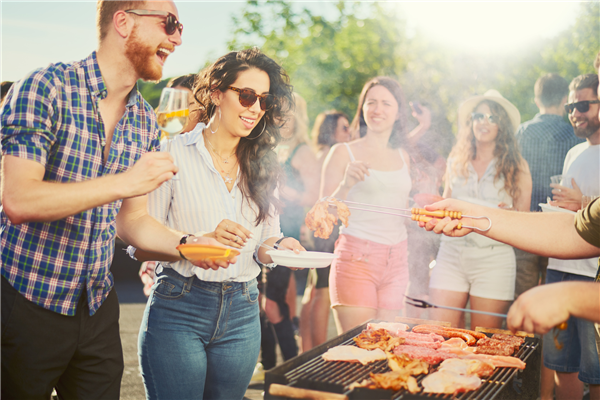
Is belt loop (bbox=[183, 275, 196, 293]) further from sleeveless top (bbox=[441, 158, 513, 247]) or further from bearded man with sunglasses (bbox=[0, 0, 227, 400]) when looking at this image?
sleeveless top (bbox=[441, 158, 513, 247])

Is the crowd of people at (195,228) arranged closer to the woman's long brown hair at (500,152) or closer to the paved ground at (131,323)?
the woman's long brown hair at (500,152)

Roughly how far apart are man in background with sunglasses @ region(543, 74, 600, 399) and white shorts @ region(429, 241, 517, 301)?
368 mm

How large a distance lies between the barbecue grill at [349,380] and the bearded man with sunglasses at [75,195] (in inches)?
20.5

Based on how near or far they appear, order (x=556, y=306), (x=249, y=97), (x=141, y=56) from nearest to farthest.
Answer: (x=556, y=306)
(x=141, y=56)
(x=249, y=97)

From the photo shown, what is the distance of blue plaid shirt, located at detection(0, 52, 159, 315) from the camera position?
5.21 feet

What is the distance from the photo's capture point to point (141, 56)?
1.88 metres

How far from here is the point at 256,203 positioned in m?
2.32

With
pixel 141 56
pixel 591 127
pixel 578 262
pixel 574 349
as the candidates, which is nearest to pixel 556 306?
pixel 141 56

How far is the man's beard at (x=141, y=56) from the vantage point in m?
1.86

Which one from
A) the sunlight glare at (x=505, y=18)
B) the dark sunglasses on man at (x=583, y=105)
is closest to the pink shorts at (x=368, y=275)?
the dark sunglasses on man at (x=583, y=105)

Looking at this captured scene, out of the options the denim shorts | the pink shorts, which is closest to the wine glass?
the pink shorts

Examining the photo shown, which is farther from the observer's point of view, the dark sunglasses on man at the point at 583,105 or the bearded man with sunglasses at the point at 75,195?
the dark sunglasses on man at the point at 583,105

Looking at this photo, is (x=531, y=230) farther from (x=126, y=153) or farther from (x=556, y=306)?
(x=126, y=153)

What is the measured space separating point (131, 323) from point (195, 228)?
391cm
